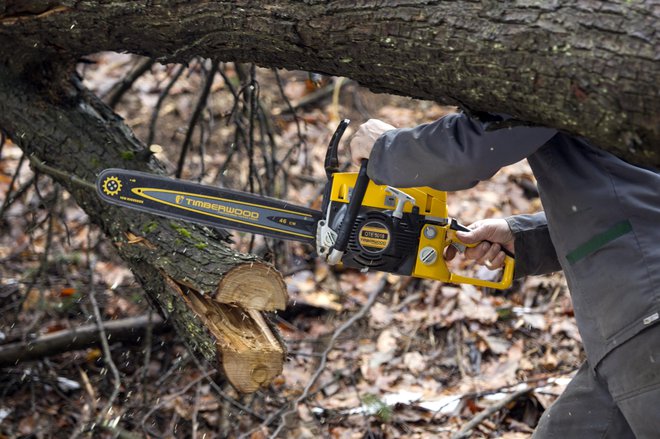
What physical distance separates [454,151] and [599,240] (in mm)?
508

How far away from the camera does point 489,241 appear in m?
2.86

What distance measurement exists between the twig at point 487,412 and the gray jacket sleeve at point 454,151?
4.92 feet

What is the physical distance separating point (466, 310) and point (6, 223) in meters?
3.05

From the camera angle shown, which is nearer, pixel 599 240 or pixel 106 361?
pixel 599 240

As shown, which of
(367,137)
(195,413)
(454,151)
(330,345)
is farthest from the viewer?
(330,345)

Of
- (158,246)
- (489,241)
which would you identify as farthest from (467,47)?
(158,246)

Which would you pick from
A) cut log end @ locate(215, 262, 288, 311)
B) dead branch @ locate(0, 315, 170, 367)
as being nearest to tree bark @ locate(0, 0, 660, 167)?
cut log end @ locate(215, 262, 288, 311)

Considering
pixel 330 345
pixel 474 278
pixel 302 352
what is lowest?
pixel 474 278

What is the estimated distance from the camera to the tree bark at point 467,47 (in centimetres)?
178

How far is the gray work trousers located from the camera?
86.3 inches

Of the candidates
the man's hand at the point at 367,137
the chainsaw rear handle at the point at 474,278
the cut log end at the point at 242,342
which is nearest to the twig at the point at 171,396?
the cut log end at the point at 242,342

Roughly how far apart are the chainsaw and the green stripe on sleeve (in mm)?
519

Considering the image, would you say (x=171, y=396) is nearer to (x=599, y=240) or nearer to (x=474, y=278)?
(x=474, y=278)

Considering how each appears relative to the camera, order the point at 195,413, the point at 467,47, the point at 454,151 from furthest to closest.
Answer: the point at 195,413
the point at 454,151
the point at 467,47
